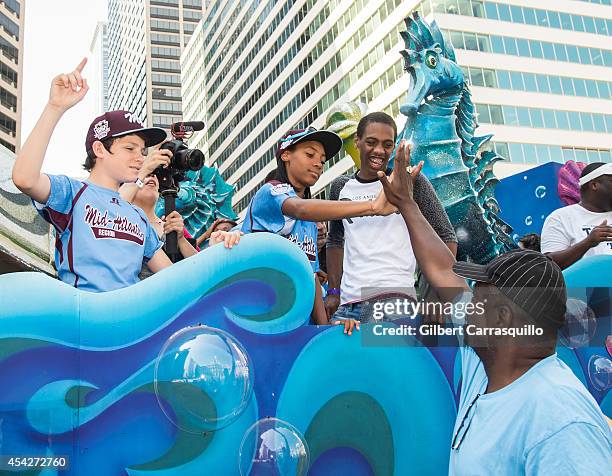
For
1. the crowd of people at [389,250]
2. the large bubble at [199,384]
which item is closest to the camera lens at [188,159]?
the crowd of people at [389,250]

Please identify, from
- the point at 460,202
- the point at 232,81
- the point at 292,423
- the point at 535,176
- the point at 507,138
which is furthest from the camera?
the point at 232,81

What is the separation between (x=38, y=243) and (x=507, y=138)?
2807 centimetres

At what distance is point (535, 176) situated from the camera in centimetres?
687

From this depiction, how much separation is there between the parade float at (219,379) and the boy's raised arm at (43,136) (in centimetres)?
45

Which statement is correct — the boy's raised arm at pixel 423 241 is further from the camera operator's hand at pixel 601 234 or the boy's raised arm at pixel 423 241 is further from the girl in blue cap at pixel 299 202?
the camera operator's hand at pixel 601 234

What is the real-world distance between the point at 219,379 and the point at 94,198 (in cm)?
116

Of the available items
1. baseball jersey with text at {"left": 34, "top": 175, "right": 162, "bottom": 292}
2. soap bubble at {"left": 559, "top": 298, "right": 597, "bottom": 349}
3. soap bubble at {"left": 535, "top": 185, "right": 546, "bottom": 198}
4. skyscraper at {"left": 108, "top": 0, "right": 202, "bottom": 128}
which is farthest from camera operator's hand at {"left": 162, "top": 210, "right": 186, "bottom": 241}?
skyscraper at {"left": 108, "top": 0, "right": 202, "bottom": 128}

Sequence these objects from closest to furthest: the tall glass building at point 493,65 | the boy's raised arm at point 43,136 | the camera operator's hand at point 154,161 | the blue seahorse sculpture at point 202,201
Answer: the boy's raised arm at point 43,136, the camera operator's hand at point 154,161, the blue seahorse sculpture at point 202,201, the tall glass building at point 493,65

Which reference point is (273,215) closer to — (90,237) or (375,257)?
(375,257)

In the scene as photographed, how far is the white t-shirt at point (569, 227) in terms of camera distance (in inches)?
164

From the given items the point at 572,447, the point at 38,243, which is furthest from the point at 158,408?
the point at 38,243

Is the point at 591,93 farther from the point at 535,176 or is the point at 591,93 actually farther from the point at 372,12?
the point at 535,176

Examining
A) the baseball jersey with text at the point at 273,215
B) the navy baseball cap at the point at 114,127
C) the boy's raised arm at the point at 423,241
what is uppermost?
the navy baseball cap at the point at 114,127

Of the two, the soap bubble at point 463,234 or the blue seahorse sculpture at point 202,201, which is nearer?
the soap bubble at point 463,234
